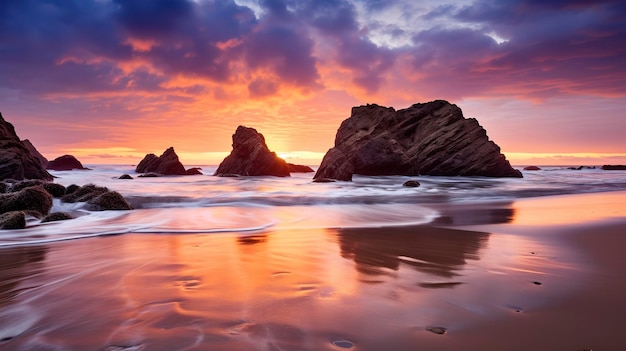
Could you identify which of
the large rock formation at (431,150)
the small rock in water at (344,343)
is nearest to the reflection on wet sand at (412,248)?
the small rock in water at (344,343)

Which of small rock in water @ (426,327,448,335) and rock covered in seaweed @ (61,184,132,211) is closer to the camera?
small rock in water @ (426,327,448,335)

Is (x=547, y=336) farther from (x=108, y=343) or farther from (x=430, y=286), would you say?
(x=108, y=343)

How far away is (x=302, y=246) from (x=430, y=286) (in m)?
2.34

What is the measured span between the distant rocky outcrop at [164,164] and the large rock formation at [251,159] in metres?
5.43

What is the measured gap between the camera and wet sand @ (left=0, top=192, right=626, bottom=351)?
7.30ft

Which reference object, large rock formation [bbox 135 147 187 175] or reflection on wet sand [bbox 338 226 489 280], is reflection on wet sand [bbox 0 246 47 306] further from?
large rock formation [bbox 135 147 187 175]

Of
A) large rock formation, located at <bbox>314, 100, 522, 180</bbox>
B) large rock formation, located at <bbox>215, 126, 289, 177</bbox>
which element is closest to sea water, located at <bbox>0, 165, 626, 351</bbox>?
large rock formation, located at <bbox>314, 100, 522, 180</bbox>

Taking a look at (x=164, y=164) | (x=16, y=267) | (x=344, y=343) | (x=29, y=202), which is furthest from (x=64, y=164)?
(x=344, y=343)

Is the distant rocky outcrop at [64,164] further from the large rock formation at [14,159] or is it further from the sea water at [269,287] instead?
the sea water at [269,287]

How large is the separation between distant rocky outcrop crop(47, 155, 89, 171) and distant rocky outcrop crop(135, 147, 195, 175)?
15879mm

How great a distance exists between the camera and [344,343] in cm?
216

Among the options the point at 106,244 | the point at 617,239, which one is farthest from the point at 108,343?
the point at 617,239

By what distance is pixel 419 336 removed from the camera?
88.0 inches

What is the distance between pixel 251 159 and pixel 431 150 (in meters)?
18.0
